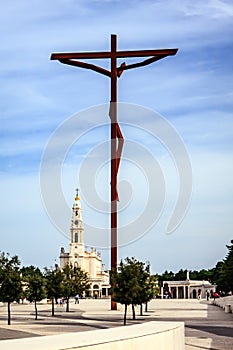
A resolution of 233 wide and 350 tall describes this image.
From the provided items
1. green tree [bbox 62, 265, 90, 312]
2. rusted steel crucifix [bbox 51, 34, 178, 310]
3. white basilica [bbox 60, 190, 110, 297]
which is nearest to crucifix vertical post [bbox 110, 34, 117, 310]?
rusted steel crucifix [bbox 51, 34, 178, 310]

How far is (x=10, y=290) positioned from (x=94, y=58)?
19191 millimetres

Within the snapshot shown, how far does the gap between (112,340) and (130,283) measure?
25.1 metres

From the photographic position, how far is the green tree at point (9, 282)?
35125mm

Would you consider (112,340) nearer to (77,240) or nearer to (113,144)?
(113,144)

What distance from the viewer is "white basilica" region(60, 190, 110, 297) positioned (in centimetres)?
17200

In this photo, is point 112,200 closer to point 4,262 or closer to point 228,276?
point 228,276

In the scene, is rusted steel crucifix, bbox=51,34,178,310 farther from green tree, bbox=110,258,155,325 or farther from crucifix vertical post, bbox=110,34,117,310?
green tree, bbox=110,258,155,325

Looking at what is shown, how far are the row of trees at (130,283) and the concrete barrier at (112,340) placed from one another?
71.0 ft

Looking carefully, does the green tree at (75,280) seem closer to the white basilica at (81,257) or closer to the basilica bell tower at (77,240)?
the white basilica at (81,257)

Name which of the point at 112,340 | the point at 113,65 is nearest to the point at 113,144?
the point at 113,65

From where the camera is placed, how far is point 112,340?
33.1 ft

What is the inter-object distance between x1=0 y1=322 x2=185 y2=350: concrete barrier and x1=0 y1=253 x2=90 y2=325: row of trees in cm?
2276

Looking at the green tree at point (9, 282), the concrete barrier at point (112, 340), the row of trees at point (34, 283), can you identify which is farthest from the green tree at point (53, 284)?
the concrete barrier at point (112, 340)

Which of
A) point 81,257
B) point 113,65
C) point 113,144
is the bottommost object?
point 81,257
